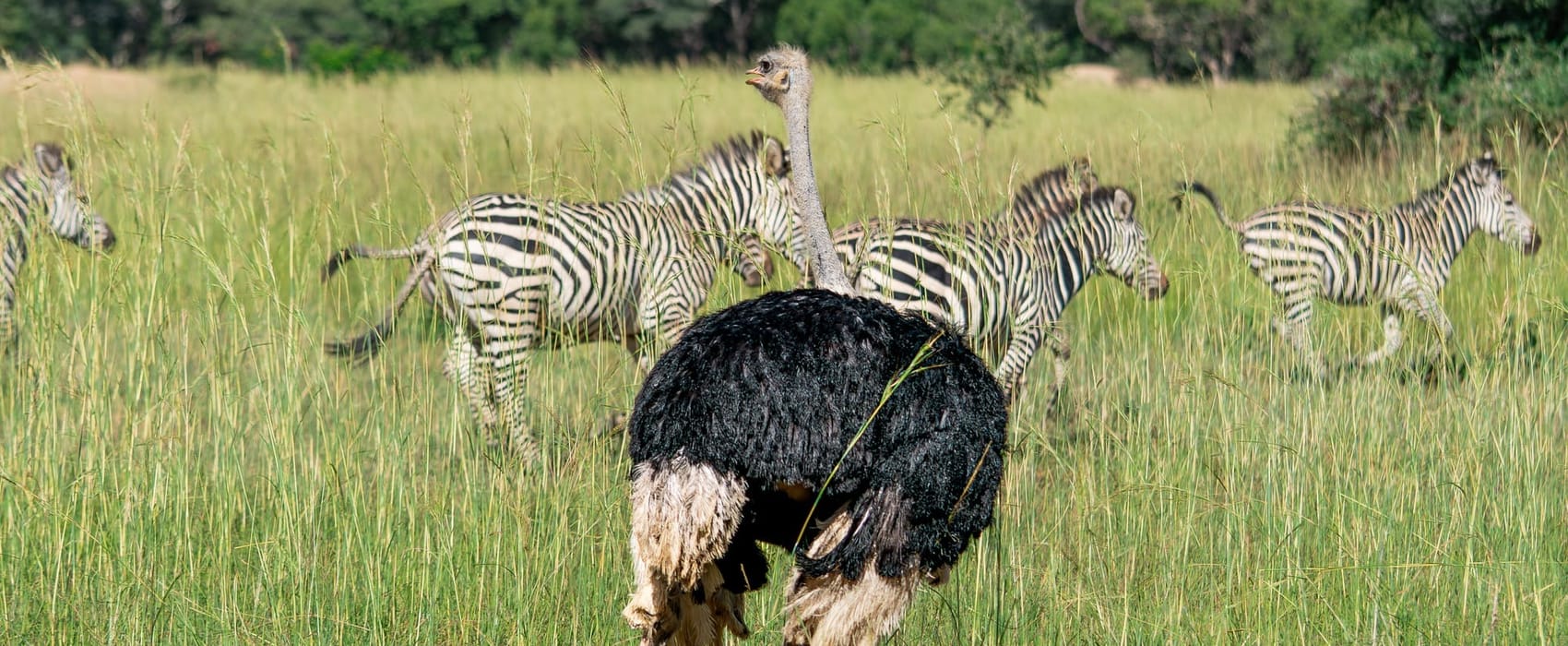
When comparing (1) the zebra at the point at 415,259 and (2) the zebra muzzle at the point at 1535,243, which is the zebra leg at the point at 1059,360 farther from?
(2) the zebra muzzle at the point at 1535,243

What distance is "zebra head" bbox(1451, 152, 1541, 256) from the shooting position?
6992 millimetres

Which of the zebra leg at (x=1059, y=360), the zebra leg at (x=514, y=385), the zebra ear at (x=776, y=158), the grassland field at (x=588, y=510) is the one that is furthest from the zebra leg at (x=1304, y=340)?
the zebra leg at (x=514, y=385)

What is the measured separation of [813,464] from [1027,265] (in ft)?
11.5

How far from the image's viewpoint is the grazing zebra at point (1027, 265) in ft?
16.6

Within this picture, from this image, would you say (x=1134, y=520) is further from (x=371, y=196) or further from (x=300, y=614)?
(x=371, y=196)

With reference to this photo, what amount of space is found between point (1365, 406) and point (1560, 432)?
0.98m

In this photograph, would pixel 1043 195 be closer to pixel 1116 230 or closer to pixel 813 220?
pixel 1116 230

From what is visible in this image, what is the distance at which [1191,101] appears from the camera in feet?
62.2

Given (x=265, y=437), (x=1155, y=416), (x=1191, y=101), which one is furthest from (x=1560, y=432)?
(x=1191, y=101)

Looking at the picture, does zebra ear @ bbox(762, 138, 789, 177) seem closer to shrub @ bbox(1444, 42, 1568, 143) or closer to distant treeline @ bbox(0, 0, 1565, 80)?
shrub @ bbox(1444, 42, 1568, 143)

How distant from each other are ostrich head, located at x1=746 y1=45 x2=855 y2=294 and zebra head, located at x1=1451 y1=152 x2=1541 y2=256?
4664mm

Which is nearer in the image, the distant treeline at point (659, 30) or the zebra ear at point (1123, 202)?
the zebra ear at point (1123, 202)

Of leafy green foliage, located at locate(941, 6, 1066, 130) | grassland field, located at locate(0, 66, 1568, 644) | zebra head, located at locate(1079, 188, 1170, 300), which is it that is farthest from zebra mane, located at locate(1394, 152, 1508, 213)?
leafy green foliage, located at locate(941, 6, 1066, 130)

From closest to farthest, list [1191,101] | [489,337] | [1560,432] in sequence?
[1560,432], [489,337], [1191,101]
